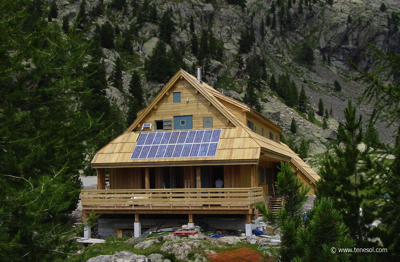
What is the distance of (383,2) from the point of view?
177500 millimetres

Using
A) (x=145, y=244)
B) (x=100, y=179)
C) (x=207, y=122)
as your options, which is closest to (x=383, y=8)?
(x=207, y=122)

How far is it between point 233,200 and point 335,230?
40.0 feet

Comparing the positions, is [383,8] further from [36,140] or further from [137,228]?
[36,140]

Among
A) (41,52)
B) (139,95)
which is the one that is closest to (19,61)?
(41,52)

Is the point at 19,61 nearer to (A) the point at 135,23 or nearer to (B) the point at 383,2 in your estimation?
(A) the point at 135,23

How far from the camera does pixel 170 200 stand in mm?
20516

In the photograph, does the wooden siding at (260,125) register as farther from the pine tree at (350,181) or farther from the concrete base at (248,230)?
the pine tree at (350,181)

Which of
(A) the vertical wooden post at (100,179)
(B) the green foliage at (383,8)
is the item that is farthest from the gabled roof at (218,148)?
(B) the green foliage at (383,8)

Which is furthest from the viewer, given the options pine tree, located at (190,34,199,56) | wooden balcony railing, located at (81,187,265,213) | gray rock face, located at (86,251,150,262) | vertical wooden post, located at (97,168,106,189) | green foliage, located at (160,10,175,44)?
green foliage, located at (160,10,175,44)

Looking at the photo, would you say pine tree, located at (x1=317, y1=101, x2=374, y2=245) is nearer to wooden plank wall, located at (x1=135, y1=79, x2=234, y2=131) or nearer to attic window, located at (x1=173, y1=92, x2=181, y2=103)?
wooden plank wall, located at (x1=135, y1=79, x2=234, y2=131)

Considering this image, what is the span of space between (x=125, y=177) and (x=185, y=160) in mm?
5356

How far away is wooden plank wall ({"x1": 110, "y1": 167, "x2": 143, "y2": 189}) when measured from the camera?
24922 millimetres

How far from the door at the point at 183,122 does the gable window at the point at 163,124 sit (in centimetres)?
41

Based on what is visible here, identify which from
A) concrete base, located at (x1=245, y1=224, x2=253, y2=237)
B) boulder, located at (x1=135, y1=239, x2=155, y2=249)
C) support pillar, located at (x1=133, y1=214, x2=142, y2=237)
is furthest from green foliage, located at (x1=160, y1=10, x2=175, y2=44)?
boulder, located at (x1=135, y1=239, x2=155, y2=249)
